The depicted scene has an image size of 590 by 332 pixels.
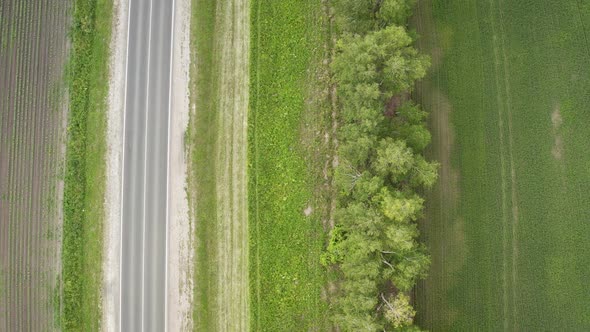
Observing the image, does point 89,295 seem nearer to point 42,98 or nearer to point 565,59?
point 42,98

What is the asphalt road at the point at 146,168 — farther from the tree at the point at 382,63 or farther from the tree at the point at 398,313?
the tree at the point at 398,313

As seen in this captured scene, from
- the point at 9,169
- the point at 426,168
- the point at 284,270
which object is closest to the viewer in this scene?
the point at 426,168

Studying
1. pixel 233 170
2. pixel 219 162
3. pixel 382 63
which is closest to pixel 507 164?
pixel 382 63

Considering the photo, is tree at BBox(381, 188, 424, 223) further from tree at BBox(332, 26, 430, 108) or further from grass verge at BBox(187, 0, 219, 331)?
grass verge at BBox(187, 0, 219, 331)

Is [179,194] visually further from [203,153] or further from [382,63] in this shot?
[382,63]

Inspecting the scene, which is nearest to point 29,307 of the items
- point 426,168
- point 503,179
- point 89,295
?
point 89,295

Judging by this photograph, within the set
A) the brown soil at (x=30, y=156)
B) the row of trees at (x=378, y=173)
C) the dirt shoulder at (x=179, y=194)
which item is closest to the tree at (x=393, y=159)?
the row of trees at (x=378, y=173)
